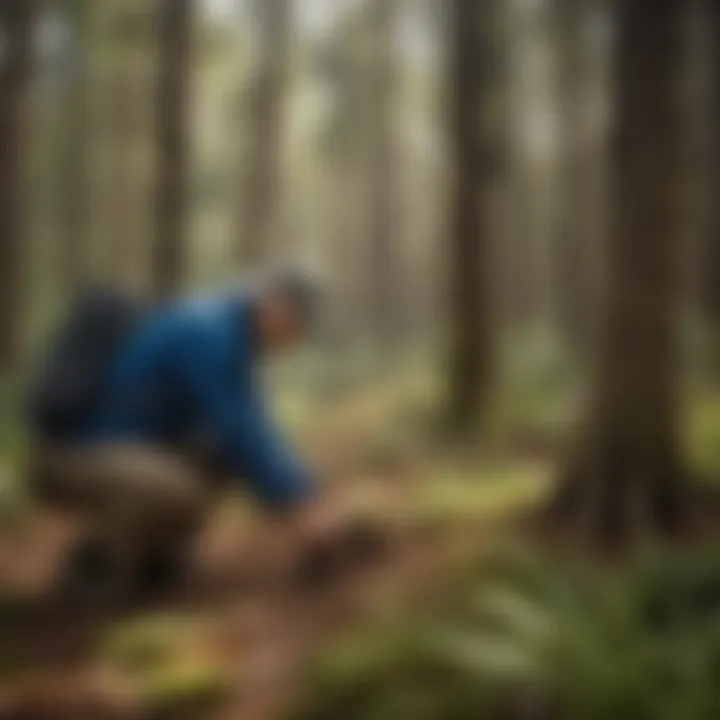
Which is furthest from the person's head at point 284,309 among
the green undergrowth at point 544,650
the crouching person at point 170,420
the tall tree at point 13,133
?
the green undergrowth at point 544,650

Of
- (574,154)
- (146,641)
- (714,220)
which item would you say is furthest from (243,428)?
(714,220)

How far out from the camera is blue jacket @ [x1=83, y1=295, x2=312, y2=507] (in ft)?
10.1

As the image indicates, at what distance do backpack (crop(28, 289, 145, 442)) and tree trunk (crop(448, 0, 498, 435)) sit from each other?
0.85 metres

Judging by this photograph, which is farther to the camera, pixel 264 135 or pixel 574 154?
pixel 574 154

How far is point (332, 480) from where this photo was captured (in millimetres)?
3180

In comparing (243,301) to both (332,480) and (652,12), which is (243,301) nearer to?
(332,480)

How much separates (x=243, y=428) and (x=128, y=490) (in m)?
0.37

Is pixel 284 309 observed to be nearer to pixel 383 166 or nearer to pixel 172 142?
pixel 172 142

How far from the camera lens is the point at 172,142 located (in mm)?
3369

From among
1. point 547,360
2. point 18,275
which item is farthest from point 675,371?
point 18,275

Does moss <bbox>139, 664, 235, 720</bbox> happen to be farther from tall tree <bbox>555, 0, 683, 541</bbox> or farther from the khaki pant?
tall tree <bbox>555, 0, 683, 541</bbox>

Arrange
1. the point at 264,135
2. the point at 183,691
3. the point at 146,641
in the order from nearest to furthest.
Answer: the point at 183,691 < the point at 146,641 < the point at 264,135

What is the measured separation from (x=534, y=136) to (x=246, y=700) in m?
1.68

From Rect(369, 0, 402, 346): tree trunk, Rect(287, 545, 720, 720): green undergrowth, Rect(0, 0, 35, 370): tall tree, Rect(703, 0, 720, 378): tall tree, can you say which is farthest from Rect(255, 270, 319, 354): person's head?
Rect(703, 0, 720, 378): tall tree
